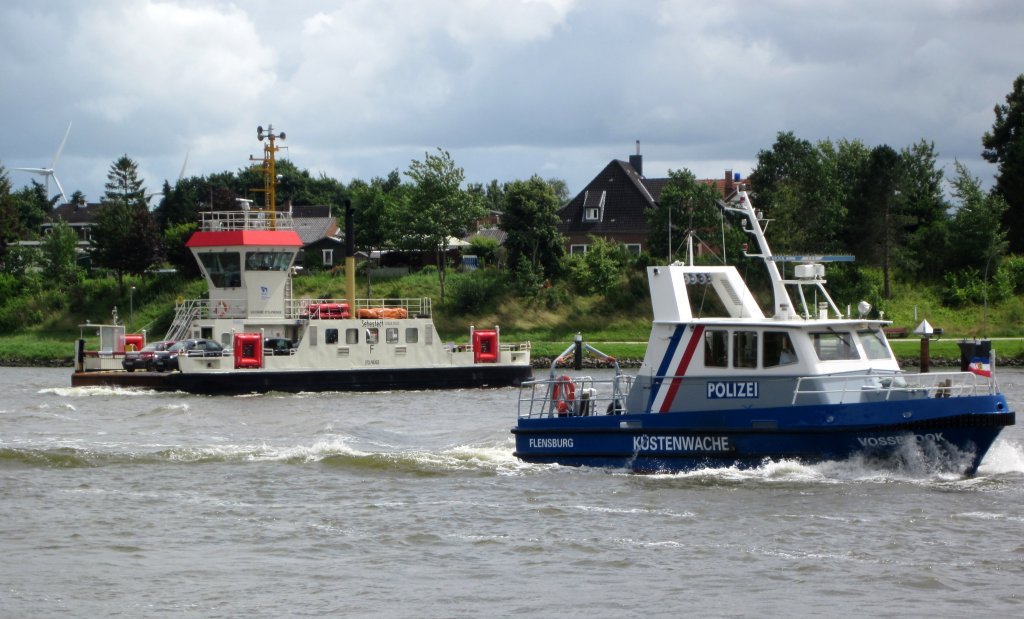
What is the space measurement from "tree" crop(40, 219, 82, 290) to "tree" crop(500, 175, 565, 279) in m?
24.3

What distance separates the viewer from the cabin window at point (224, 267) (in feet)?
160

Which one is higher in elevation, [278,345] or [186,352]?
[278,345]

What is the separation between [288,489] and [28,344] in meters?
47.0

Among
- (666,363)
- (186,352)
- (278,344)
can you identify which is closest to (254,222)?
(278,344)

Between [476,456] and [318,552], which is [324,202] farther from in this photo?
[318,552]

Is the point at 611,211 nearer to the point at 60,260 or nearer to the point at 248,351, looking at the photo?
→ the point at 60,260

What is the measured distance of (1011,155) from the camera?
2758 inches

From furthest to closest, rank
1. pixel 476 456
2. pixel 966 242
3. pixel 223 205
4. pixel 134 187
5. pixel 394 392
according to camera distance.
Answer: pixel 134 187 → pixel 223 205 → pixel 966 242 → pixel 394 392 → pixel 476 456

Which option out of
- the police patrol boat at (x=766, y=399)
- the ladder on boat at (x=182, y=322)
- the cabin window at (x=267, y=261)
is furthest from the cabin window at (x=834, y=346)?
the ladder on boat at (x=182, y=322)

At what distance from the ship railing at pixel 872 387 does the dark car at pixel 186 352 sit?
26.9 meters

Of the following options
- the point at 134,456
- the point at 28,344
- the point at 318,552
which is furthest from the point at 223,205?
the point at 318,552

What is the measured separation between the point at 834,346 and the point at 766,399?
1.41m

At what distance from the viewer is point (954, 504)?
67.1 feet

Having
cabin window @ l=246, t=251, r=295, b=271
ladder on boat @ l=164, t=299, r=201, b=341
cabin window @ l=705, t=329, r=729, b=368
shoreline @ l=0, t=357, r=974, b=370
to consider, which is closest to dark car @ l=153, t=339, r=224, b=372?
ladder on boat @ l=164, t=299, r=201, b=341
